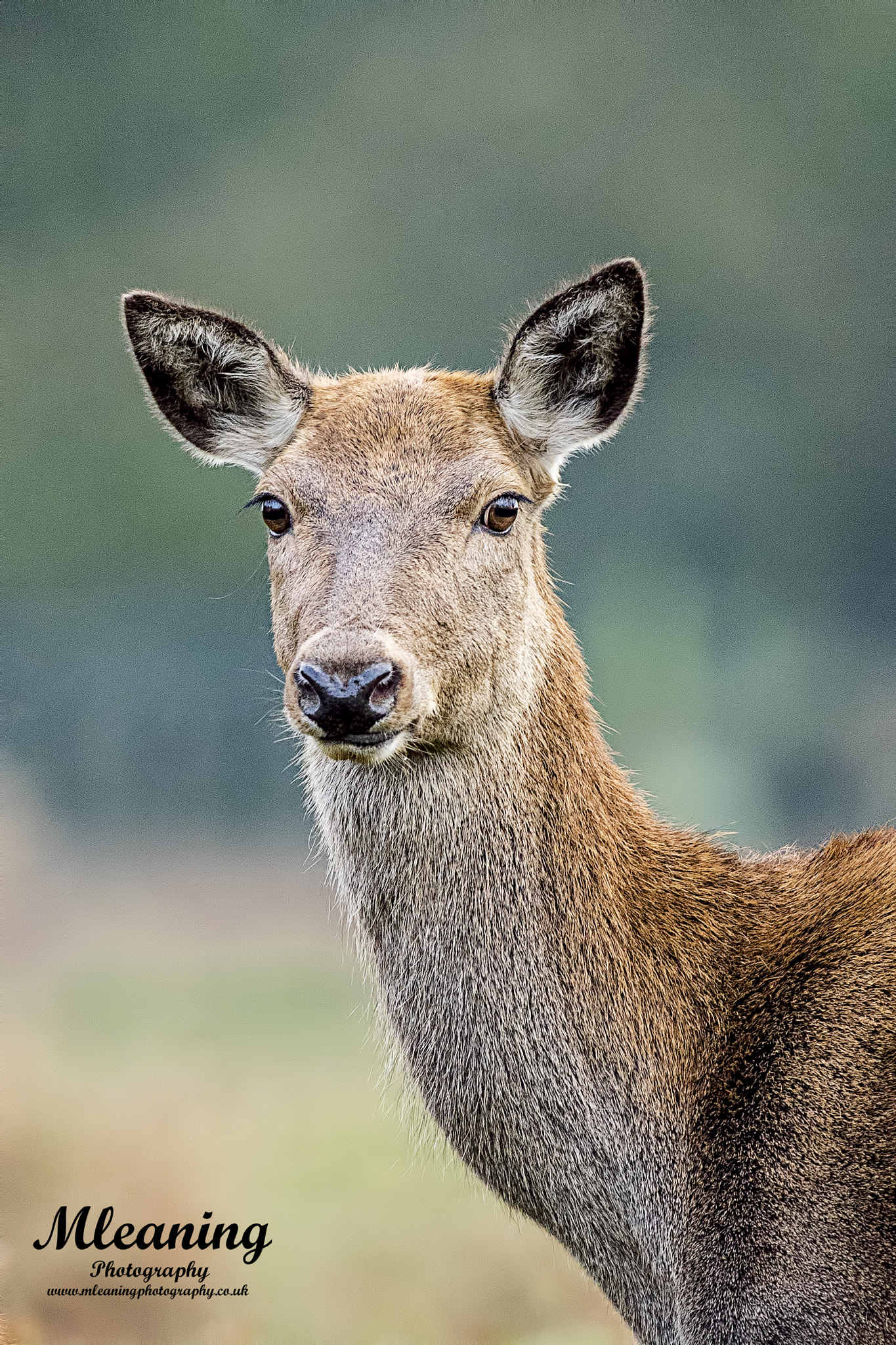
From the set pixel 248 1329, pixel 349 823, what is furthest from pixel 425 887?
pixel 248 1329

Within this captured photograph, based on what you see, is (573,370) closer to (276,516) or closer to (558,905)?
(276,516)

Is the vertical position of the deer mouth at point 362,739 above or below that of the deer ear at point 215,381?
below

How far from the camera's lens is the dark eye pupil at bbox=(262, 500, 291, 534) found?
13.4ft

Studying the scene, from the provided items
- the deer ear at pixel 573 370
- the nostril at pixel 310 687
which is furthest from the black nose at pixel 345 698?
the deer ear at pixel 573 370

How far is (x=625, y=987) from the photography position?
388cm

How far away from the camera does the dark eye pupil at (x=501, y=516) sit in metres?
4.02

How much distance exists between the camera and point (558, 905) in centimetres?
389

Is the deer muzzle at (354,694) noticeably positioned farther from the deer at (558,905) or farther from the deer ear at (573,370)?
the deer ear at (573,370)

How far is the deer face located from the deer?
0.04ft

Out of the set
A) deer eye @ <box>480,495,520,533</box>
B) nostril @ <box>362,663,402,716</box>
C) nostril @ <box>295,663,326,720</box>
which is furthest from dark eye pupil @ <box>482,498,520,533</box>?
nostril @ <box>295,663,326,720</box>

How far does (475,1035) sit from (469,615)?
1194 mm

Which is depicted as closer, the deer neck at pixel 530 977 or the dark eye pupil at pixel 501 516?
the deer neck at pixel 530 977

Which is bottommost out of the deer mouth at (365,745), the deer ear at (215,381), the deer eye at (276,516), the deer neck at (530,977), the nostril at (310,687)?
the deer neck at (530,977)

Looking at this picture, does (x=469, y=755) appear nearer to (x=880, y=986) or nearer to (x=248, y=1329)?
(x=880, y=986)
